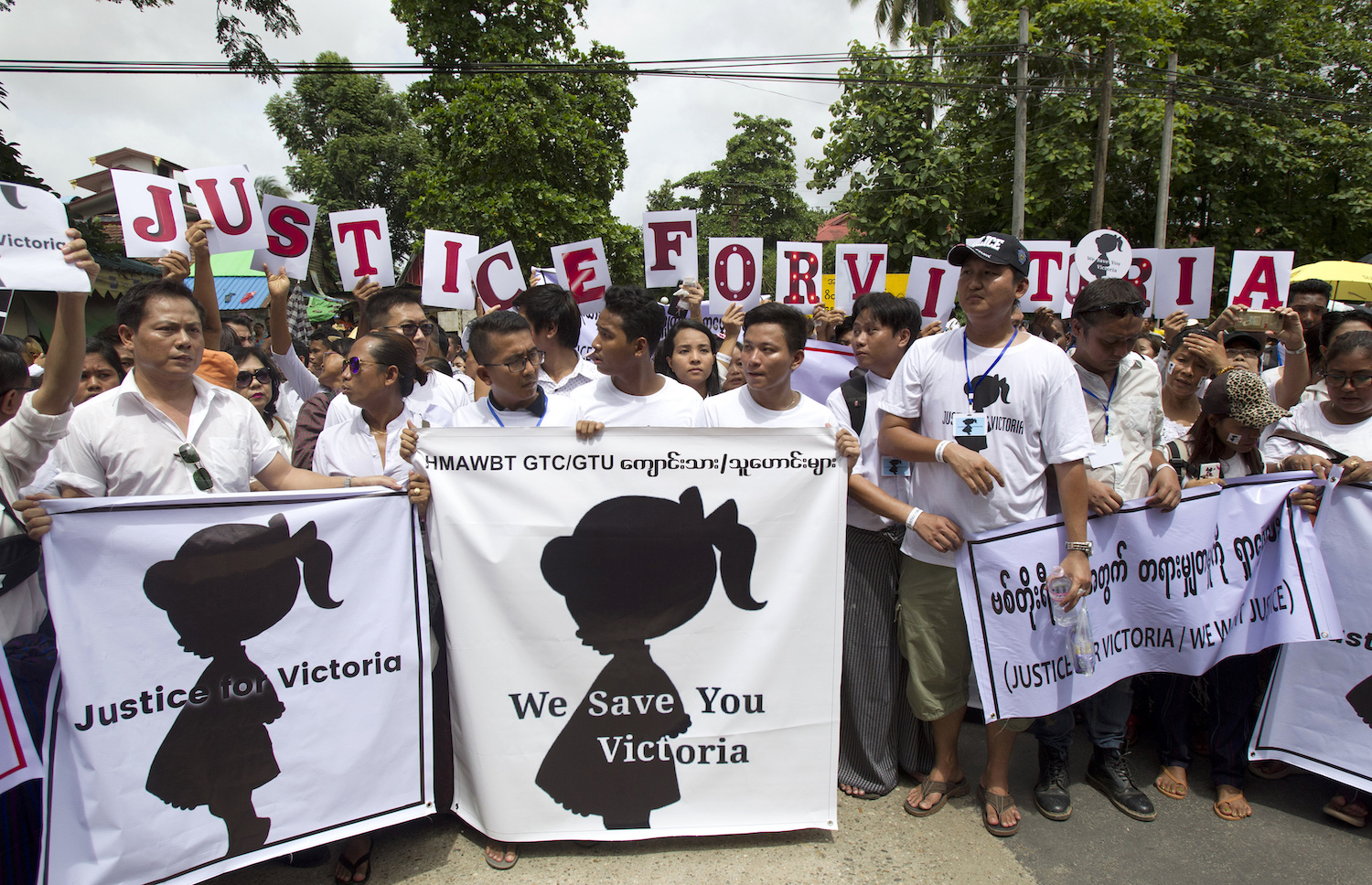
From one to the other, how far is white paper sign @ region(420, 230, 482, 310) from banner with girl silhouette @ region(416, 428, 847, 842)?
349cm

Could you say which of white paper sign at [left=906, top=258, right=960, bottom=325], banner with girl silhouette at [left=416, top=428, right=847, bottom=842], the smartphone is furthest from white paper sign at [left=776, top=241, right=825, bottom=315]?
banner with girl silhouette at [left=416, top=428, right=847, bottom=842]

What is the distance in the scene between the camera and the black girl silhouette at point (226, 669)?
254 cm

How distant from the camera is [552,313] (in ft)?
13.5

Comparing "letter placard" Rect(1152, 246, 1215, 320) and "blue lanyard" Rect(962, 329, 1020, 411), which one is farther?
"letter placard" Rect(1152, 246, 1215, 320)

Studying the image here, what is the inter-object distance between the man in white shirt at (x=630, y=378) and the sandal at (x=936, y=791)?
173 centimetres

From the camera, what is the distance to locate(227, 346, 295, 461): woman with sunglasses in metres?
4.70

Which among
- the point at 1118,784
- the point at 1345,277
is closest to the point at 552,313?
the point at 1118,784

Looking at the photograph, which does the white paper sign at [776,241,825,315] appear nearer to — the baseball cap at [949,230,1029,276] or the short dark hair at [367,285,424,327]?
the short dark hair at [367,285,424,327]

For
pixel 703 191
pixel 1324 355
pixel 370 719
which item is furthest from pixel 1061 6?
pixel 703 191

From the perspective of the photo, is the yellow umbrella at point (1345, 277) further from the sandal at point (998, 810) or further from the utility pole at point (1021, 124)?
the sandal at point (998, 810)

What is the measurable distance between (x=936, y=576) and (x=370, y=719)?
2.10m

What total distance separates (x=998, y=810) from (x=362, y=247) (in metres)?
4.97

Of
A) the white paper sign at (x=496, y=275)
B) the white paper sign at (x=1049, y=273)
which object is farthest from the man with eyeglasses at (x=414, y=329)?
the white paper sign at (x=1049, y=273)

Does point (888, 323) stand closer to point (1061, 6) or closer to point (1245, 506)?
point (1245, 506)
